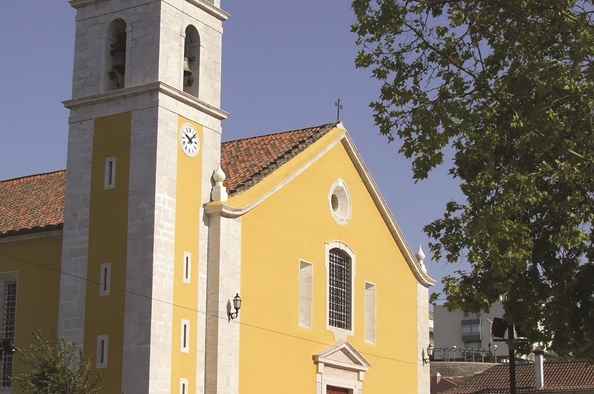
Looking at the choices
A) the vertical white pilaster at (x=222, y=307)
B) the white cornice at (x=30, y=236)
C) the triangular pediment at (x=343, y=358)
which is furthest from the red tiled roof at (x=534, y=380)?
the white cornice at (x=30, y=236)

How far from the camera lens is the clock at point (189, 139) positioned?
30.9 meters

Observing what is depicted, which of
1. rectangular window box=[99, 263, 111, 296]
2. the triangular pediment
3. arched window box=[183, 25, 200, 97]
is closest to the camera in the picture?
rectangular window box=[99, 263, 111, 296]

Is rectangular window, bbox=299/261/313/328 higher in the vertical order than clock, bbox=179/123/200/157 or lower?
lower

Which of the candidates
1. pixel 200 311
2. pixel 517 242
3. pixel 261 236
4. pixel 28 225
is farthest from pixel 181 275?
pixel 517 242

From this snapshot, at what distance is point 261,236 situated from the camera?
3275 cm

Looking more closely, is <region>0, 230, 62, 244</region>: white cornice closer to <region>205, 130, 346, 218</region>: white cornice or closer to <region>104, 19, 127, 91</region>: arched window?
<region>104, 19, 127, 91</region>: arched window

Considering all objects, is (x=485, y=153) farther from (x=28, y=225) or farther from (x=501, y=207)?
(x=28, y=225)

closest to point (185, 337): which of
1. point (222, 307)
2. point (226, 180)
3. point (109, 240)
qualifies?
point (222, 307)

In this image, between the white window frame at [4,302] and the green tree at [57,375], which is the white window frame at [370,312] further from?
the green tree at [57,375]

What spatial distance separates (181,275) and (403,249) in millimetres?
11845

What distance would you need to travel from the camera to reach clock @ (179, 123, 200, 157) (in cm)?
3089

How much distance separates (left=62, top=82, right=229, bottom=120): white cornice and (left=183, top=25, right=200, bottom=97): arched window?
0.55 meters

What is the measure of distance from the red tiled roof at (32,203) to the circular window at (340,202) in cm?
827

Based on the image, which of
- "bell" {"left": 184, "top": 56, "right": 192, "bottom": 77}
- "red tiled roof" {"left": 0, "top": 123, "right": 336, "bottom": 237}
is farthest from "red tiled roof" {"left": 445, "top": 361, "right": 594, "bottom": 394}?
"bell" {"left": 184, "top": 56, "right": 192, "bottom": 77}
